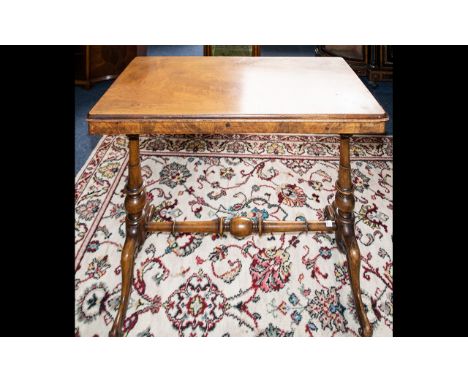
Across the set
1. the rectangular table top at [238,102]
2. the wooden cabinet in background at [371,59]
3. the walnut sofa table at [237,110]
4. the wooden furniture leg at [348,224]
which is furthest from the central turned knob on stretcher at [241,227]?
the wooden cabinet in background at [371,59]

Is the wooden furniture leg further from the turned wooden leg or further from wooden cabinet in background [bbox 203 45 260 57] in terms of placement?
wooden cabinet in background [bbox 203 45 260 57]

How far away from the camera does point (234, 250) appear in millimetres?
1799

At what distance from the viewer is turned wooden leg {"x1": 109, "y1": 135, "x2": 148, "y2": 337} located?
1484 mm

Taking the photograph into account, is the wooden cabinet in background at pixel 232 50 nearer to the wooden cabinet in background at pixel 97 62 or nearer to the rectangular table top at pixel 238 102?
the rectangular table top at pixel 238 102

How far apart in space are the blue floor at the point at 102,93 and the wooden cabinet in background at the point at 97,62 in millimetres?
97

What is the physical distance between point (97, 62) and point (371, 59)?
3097 millimetres

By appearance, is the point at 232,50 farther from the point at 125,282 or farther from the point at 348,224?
the point at 125,282

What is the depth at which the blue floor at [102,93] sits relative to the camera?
274 centimetres

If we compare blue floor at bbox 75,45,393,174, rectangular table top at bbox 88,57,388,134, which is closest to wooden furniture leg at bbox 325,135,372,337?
rectangular table top at bbox 88,57,388,134

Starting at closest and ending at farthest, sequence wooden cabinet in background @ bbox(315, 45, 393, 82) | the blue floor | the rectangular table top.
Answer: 1. the rectangular table top
2. the blue floor
3. wooden cabinet in background @ bbox(315, 45, 393, 82)

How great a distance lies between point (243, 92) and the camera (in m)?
1.29

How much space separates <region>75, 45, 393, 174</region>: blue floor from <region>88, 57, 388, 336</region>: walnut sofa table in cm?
121

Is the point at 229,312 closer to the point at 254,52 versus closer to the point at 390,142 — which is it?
the point at 254,52

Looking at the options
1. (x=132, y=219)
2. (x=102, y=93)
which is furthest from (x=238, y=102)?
(x=102, y=93)
